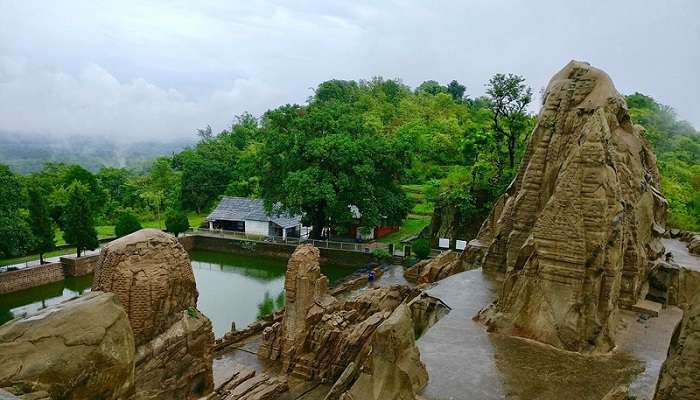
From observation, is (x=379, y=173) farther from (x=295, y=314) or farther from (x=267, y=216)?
(x=295, y=314)

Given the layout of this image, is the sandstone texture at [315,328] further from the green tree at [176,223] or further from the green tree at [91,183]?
the green tree at [91,183]

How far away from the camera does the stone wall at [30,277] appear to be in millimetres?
25000

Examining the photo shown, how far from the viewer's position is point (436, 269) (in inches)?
949

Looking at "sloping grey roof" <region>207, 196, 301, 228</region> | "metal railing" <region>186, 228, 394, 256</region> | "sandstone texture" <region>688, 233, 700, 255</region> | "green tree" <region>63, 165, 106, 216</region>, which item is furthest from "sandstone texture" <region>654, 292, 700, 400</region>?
"green tree" <region>63, 165, 106, 216</region>

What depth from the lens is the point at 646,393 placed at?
9.38 meters

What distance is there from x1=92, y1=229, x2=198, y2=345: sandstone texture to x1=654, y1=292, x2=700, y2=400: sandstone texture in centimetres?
731

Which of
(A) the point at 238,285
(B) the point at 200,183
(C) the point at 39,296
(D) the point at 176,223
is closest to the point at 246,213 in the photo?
(D) the point at 176,223

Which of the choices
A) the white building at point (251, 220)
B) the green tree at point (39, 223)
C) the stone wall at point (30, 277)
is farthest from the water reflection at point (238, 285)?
the green tree at point (39, 223)

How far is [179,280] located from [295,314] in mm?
7683

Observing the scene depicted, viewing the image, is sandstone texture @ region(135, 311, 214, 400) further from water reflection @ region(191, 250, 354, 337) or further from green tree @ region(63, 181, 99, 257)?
green tree @ region(63, 181, 99, 257)

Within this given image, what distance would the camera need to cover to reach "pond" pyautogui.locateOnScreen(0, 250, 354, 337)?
76.1 feet

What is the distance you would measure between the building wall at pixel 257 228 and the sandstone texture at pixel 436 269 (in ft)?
38.8

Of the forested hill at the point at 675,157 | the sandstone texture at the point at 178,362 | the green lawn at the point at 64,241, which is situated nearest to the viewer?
the sandstone texture at the point at 178,362

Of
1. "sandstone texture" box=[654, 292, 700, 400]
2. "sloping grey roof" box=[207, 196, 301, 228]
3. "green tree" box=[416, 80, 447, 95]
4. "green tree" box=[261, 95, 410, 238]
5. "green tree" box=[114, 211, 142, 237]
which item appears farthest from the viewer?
"green tree" box=[416, 80, 447, 95]
